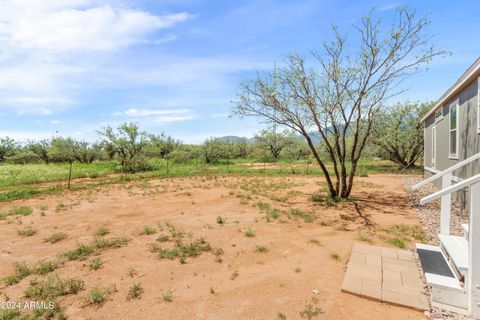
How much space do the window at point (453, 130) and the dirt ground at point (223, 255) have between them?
191cm

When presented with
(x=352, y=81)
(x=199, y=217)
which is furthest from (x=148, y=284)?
(x=352, y=81)

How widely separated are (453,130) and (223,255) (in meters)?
7.35

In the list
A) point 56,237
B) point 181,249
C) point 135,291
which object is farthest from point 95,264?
point 56,237

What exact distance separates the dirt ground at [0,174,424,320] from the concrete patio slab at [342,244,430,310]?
0.39 feet

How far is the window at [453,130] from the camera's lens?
6.77 metres

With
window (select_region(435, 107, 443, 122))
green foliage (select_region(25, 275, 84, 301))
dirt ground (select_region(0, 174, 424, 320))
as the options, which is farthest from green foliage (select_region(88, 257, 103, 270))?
window (select_region(435, 107, 443, 122))

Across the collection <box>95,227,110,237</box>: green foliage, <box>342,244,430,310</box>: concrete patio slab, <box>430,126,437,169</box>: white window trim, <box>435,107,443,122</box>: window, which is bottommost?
<box>95,227,110,237</box>: green foliage

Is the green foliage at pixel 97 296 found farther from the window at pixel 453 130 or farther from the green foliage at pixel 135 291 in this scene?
the window at pixel 453 130

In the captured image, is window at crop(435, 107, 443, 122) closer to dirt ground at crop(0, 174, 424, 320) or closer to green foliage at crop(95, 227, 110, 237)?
dirt ground at crop(0, 174, 424, 320)

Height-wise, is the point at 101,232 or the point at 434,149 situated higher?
the point at 434,149

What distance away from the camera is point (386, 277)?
3035mm

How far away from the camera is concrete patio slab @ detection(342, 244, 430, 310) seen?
2.63 metres

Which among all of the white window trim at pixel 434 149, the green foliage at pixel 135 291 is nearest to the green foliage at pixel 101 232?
the green foliage at pixel 135 291

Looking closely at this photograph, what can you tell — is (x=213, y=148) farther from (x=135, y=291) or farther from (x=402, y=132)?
(x=135, y=291)
